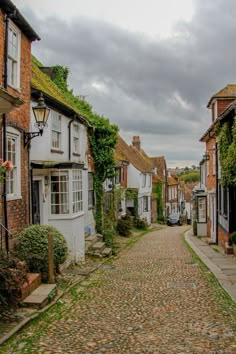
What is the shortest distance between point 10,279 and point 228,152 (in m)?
12.3

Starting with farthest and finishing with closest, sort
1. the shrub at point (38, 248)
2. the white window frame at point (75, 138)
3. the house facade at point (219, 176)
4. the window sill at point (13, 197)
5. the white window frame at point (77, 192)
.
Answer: the house facade at point (219, 176) < the white window frame at point (75, 138) < the white window frame at point (77, 192) < the window sill at point (13, 197) < the shrub at point (38, 248)

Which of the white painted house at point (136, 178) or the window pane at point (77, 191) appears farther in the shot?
the white painted house at point (136, 178)

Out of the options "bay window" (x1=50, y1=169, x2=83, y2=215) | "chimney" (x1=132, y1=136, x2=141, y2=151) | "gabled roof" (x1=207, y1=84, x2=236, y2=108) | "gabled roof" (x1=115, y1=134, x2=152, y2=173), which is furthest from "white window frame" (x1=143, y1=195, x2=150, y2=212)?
"bay window" (x1=50, y1=169, x2=83, y2=215)

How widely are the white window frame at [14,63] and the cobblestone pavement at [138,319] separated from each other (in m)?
5.82

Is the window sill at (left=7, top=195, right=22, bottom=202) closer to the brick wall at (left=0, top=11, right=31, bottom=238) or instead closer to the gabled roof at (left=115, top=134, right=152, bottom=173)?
the brick wall at (left=0, top=11, right=31, bottom=238)

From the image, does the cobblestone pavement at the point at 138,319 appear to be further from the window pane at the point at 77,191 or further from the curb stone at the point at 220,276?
the window pane at the point at 77,191

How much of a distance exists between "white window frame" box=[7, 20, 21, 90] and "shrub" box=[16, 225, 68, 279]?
398 cm

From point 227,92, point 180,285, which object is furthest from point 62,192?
point 227,92

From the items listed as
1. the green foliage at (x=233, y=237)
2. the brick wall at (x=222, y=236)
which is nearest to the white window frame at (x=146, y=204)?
the brick wall at (x=222, y=236)

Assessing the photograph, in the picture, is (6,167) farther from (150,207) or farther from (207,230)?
(150,207)

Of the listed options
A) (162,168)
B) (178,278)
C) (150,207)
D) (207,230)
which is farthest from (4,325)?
(162,168)

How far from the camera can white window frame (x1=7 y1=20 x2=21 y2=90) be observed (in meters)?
11.8

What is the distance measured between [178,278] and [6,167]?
725 centimetres

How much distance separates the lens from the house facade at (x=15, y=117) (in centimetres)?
1119
